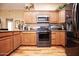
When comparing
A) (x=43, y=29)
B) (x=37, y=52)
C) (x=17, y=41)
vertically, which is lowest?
(x=37, y=52)

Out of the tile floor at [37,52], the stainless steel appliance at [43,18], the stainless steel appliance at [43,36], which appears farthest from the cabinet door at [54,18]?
the tile floor at [37,52]

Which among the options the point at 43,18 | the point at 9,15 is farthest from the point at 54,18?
the point at 9,15

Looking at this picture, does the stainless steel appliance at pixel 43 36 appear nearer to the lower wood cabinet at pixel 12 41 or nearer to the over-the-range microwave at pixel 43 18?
the over-the-range microwave at pixel 43 18

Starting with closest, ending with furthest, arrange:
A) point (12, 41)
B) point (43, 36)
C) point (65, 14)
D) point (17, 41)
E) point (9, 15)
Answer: point (9, 15), point (65, 14), point (12, 41), point (17, 41), point (43, 36)

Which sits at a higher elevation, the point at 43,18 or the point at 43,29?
the point at 43,18

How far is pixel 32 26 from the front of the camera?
4078mm

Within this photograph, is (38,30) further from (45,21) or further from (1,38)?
(1,38)

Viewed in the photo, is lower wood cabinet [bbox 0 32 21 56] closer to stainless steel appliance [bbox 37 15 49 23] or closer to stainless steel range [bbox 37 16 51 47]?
stainless steel range [bbox 37 16 51 47]

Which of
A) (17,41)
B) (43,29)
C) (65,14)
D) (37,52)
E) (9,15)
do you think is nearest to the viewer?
(9,15)

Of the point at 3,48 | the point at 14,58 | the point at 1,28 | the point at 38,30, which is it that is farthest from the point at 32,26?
the point at 14,58

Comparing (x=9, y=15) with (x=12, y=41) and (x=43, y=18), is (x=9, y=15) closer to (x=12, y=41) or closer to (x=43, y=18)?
(x=12, y=41)

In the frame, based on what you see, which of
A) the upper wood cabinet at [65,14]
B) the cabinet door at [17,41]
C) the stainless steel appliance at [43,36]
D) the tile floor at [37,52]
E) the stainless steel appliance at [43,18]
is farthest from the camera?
the stainless steel appliance at [43,18]

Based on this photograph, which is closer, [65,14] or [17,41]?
[65,14]

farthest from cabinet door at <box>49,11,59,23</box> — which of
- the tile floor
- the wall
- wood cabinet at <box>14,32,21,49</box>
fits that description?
the wall
